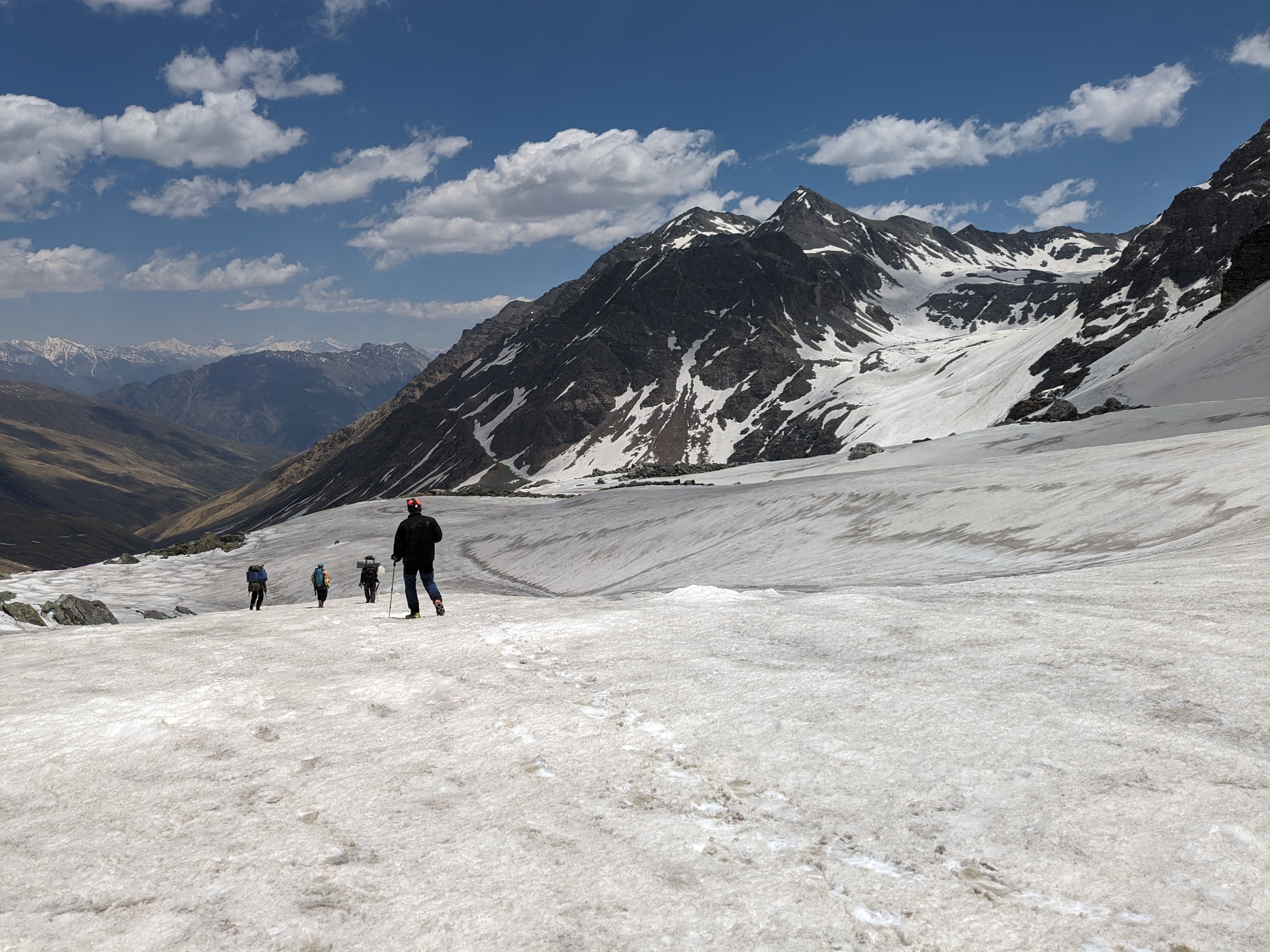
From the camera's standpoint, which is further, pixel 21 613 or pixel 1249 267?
pixel 1249 267

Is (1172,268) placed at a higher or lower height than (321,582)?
higher

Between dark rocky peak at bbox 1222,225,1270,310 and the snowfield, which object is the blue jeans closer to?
the snowfield

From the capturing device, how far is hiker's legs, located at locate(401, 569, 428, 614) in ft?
51.4

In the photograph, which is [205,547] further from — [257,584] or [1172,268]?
[1172,268]

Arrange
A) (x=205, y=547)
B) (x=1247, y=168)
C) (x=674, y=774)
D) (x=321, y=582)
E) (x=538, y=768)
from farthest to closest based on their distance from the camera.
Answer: (x=1247, y=168) → (x=205, y=547) → (x=321, y=582) → (x=538, y=768) → (x=674, y=774)

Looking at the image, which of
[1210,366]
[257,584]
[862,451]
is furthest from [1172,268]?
[257,584]

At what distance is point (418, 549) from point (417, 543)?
→ 11 centimetres

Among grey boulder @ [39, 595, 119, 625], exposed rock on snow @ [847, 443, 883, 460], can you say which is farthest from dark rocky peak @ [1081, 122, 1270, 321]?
grey boulder @ [39, 595, 119, 625]

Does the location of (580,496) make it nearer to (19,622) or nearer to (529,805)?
(19,622)

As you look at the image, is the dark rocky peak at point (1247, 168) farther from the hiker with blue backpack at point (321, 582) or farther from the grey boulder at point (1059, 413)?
the hiker with blue backpack at point (321, 582)

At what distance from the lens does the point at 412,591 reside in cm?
1587

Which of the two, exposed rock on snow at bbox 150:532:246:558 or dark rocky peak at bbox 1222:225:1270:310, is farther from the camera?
dark rocky peak at bbox 1222:225:1270:310

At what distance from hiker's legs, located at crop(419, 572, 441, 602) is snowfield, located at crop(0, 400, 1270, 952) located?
105 centimetres

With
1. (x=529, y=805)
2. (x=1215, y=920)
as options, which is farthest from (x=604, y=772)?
(x=1215, y=920)
